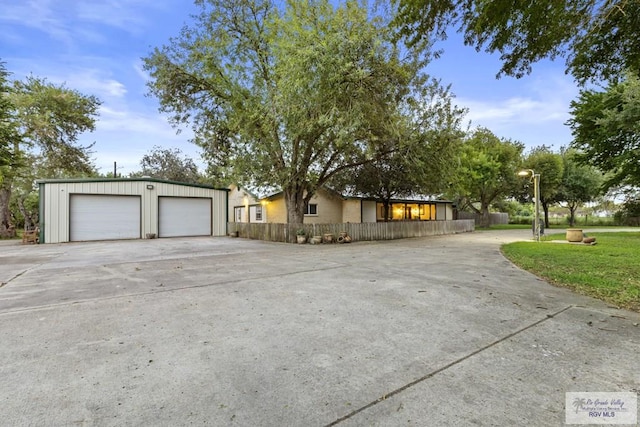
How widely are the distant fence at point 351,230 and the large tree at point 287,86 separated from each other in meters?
1.10

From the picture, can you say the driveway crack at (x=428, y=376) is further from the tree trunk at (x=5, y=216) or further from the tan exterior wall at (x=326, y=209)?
the tree trunk at (x=5, y=216)

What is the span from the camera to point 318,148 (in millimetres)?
14344

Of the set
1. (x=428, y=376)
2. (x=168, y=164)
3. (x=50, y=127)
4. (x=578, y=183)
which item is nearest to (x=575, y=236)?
(x=428, y=376)

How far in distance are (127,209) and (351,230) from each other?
1259 cm

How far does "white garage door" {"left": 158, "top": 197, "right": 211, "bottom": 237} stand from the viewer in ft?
59.0

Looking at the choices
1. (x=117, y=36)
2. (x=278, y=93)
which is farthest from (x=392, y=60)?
(x=117, y=36)

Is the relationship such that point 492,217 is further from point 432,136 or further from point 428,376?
point 428,376

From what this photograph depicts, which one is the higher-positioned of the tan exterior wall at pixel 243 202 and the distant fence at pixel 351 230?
the tan exterior wall at pixel 243 202

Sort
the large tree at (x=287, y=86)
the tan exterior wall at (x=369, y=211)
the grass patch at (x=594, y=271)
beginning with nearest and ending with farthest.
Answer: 1. the grass patch at (x=594, y=271)
2. the large tree at (x=287, y=86)
3. the tan exterior wall at (x=369, y=211)

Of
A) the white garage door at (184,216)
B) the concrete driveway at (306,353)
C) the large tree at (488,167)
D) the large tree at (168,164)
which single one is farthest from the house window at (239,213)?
the concrete driveway at (306,353)

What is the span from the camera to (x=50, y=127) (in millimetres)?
21016

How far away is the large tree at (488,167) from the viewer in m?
24.5

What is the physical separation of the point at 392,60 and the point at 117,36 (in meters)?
13.3

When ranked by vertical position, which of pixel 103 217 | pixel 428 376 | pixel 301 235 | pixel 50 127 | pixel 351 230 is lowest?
pixel 428 376
